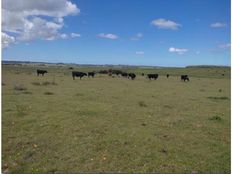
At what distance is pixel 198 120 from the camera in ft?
40.9

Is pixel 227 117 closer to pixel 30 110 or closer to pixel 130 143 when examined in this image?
pixel 130 143

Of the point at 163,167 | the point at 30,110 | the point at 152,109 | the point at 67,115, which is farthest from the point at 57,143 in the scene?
the point at 152,109

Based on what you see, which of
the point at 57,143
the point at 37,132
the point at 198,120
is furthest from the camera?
the point at 198,120

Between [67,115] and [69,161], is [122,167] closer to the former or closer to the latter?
[69,161]

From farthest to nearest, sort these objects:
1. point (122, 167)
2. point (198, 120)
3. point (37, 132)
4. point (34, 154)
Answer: point (198, 120), point (37, 132), point (34, 154), point (122, 167)

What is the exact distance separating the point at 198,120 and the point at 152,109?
279 cm

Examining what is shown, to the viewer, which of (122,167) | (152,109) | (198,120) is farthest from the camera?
(152,109)

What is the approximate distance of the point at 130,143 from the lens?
29.0 ft

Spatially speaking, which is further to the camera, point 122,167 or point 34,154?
point 34,154

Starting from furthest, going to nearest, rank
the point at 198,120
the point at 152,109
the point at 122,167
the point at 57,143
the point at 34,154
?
1. the point at 152,109
2. the point at 198,120
3. the point at 57,143
4. the point at 34,154
5. the point at 122,167

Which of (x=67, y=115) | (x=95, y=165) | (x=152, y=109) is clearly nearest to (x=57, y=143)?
(x=95, y=165)

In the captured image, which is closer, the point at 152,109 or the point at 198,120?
the point at 198,120

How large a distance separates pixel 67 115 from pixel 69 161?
533 cm

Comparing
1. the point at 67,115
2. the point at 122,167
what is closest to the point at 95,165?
the point at 122,167
